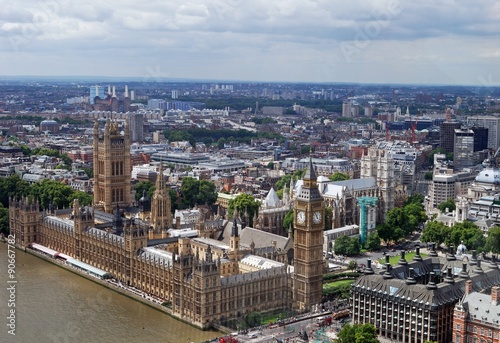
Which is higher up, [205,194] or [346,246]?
[205,194]

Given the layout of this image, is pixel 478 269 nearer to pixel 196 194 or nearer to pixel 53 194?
pixel 196 194

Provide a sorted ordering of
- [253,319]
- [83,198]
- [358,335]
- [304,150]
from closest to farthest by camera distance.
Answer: [358,335] < [253,319] < [83,198] < [304,150]

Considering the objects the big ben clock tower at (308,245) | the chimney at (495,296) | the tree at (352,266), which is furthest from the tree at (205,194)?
the chimney at (495,296)

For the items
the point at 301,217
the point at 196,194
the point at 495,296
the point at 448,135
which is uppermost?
the point at 301,217

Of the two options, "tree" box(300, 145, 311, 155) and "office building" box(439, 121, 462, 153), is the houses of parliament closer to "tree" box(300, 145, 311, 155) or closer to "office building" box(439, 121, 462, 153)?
"tree" box(300, 145, 311, 155)

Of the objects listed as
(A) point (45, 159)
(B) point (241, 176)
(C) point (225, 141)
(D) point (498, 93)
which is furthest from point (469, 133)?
(A) point (45, 159)

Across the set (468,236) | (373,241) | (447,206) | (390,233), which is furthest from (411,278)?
(447,206)
